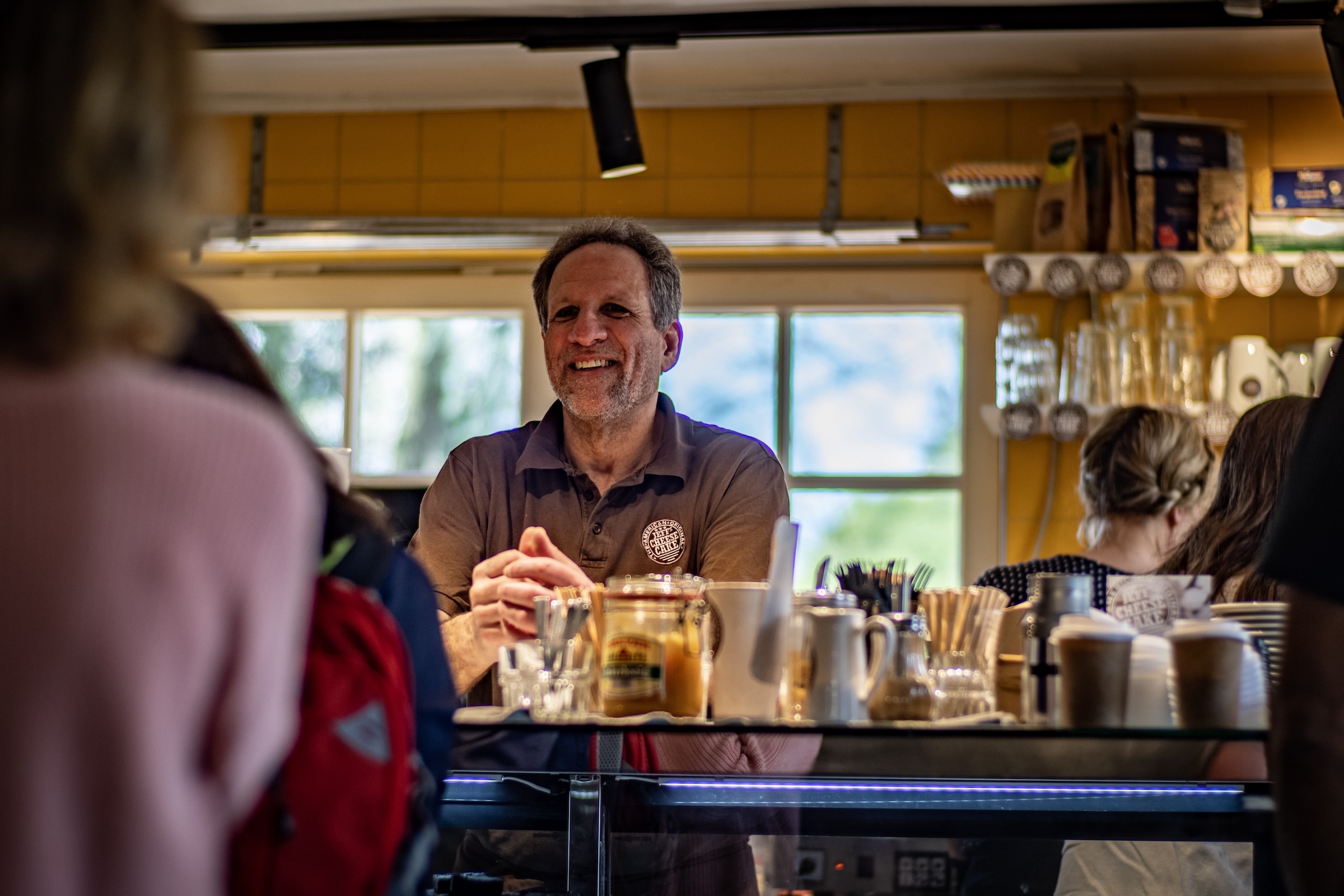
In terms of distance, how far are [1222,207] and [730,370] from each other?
1614 millimetres

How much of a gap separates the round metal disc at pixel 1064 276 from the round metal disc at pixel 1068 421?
35 centimetres

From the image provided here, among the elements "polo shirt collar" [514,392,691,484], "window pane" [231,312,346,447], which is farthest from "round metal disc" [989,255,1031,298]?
"window pane" [231,312,346,447]

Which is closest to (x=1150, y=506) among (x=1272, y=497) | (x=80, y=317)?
(x=1272, y=497)

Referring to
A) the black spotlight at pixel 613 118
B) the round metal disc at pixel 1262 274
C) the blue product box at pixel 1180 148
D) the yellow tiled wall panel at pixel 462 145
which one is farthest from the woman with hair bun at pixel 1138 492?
the yellow tiled wall panel at pixel 462 145

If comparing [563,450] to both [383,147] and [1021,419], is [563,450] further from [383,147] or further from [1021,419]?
[383,147]

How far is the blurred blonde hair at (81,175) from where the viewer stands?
2.26 feet

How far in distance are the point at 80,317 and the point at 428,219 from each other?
4.02 metres

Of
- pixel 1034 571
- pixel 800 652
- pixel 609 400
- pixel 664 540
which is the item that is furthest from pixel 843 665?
pixel 1034 571

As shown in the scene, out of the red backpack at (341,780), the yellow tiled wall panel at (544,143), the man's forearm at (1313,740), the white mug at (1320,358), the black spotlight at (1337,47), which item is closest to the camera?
the red backpack at (341,780)

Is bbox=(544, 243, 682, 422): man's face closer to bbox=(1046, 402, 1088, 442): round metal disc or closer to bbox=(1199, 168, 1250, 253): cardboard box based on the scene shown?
bbox=(1046, 402, 1088, 442): round metal disc

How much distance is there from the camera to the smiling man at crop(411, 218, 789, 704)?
2273 mm

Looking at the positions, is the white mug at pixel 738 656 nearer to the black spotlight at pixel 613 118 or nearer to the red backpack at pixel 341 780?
the red backpack at pixel 341 780

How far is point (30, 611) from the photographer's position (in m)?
0.65

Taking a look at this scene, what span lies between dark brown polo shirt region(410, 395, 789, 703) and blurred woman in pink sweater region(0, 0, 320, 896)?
1490mm
